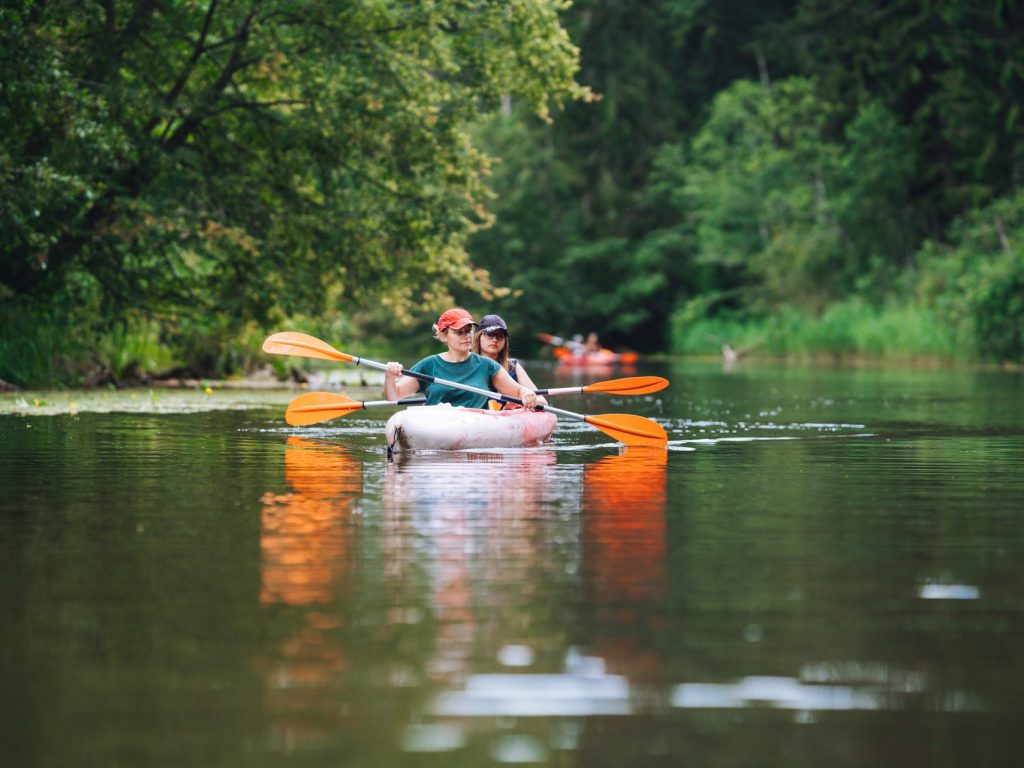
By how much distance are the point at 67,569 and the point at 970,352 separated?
3971 centimetres

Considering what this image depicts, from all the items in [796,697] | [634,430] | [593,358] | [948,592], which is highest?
[593,358]

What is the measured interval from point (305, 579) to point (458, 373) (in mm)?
8263

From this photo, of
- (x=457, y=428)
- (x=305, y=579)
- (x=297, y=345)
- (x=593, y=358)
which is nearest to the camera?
(x=305, y=579)

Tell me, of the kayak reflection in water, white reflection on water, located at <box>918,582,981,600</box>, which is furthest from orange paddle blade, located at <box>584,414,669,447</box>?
white reflection on water, located at <box>918,582,981,600</box>

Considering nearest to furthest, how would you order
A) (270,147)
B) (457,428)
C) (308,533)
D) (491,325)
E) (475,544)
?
(475,544), (308,533), (457,428), (491,325), (270,147)

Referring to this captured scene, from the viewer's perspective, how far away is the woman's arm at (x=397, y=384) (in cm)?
1421

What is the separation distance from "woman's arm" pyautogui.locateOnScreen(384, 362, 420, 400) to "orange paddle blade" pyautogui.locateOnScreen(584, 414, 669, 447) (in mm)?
1579

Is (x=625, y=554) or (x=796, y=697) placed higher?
(x=625, y=554)

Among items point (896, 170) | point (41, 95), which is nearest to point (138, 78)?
point (41, 95)

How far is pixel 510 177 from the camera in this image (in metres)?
66.6

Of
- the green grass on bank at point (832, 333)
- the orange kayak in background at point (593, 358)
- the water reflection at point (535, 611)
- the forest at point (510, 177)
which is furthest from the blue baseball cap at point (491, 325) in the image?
the orange kayak in background at point (593, 358)

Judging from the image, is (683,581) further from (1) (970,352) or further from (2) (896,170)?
(2) (896,170)

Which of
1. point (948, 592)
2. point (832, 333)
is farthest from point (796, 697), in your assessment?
point (832, 333)

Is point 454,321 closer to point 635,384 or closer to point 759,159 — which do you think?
point 635,384
